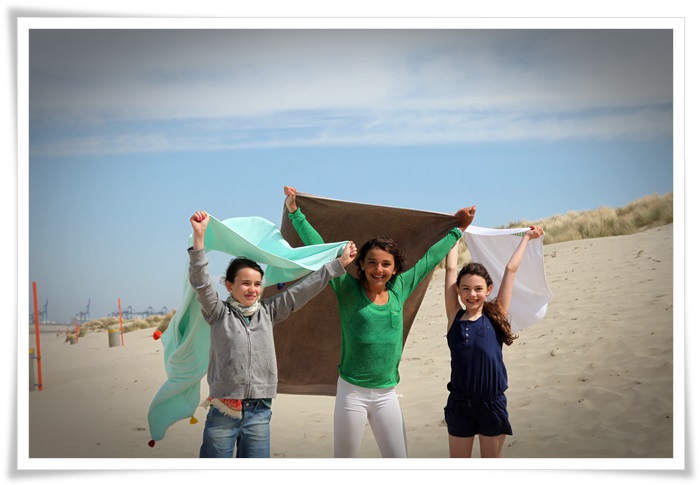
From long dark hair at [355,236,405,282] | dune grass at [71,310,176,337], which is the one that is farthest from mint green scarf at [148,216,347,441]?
dune grass at [71,310,176,337]

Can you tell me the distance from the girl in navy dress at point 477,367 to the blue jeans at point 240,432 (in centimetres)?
103

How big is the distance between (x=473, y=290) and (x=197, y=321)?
153cm

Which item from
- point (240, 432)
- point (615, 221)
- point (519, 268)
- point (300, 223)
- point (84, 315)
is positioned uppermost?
point (615, 221)

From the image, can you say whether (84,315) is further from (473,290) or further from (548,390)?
(473,290)

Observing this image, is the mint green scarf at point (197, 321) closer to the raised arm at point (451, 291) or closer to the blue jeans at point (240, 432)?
the blue jeans at point (240, 432)

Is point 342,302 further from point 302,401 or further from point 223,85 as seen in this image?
point 223,85

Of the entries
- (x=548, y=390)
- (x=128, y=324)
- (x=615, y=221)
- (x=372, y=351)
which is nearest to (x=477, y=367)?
(x=372, y=351)

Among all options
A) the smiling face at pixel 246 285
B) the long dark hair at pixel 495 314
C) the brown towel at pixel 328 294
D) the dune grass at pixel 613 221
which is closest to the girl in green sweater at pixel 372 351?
the long dark hair at pixel 495 314

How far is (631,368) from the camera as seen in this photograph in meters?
8.12

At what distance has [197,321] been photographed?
4.48 metres

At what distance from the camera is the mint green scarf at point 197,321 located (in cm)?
449

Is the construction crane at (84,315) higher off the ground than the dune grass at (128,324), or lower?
higher

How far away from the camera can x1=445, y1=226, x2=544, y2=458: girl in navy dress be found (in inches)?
172
